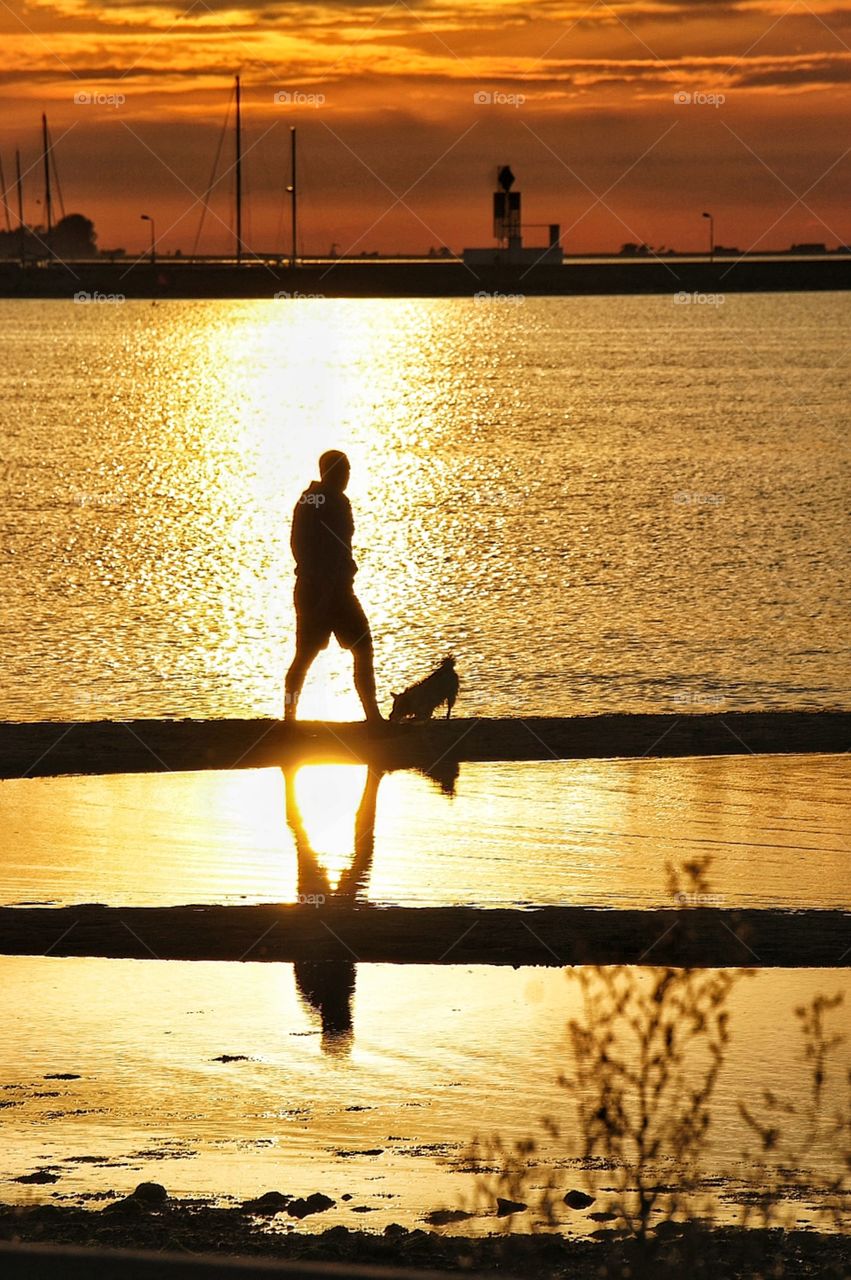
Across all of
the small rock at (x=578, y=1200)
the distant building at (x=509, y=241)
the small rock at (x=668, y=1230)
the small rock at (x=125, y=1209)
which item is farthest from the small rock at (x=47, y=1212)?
the distant building at (x=509, y=241)

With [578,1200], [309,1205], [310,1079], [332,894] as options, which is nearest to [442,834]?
[332,894]

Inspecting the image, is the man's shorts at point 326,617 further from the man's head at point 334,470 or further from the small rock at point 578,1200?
the small rock at point 578,1200

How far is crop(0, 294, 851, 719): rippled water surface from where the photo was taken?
17375 mm

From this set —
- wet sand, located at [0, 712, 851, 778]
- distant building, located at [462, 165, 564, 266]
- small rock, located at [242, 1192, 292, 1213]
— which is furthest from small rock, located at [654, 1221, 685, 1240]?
distant building, located at [462, 165, 564, 266]

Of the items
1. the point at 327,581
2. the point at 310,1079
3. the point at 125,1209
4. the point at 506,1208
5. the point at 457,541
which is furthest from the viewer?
the point at 457,541

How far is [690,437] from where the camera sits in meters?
52.6

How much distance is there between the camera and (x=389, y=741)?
1268cm

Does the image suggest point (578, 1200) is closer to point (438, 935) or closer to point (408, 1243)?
point (408, 1243)

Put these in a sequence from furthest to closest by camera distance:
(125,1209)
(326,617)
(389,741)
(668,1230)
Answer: (389,741)
(326,617)
(125,1209)
(668,1230)

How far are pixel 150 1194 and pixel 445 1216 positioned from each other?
790 mm

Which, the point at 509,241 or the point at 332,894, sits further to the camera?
the point at 509,241

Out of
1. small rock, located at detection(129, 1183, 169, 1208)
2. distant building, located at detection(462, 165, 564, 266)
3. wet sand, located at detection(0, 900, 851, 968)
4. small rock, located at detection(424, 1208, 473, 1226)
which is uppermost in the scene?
distant building, located at detection(462, 165, 564, 266)

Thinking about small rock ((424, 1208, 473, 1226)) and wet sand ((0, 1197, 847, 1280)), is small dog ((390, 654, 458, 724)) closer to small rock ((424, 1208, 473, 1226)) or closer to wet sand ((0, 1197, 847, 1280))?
small rock ((424, 1208, 473, 1226))

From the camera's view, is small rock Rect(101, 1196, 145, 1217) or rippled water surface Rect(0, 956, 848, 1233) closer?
small rock Rect(101, 1196, 145, 1217)
